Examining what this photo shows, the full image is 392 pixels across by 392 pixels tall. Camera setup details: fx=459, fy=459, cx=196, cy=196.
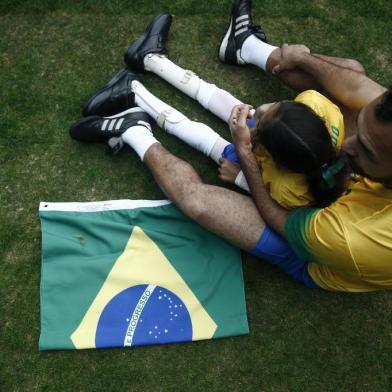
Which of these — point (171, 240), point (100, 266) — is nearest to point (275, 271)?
point (171, 240)

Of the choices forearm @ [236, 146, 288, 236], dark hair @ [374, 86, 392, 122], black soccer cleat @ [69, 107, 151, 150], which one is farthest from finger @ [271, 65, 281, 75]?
dark hair @ [374, 86, 392, 122]

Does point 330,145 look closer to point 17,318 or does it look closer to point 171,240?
point 171,240

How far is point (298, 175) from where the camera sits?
239cm

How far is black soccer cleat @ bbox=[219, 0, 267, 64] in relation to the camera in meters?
3.16

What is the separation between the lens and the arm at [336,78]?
2.69 metres

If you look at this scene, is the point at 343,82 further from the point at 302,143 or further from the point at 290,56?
the point at 302,143

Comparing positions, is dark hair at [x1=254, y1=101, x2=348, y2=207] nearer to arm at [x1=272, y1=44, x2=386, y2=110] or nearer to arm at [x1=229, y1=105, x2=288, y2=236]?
arm at [x1=229, y1=105, x2=288, y2=236]

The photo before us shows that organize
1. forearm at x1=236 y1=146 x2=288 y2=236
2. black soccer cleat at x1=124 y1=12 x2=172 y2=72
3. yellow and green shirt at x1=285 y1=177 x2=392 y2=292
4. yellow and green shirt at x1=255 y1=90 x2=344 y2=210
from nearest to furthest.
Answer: yellow and green shirt at x1=285 y1=177 x2=392 y2=292, yellow and green shirt at x1=255 y1=90 x2=344 y2=210, forearm at x1=236 y1=146 x2=288 y2=236, black soccer cleat at x1=124 y1=12 x2=172 y2=72

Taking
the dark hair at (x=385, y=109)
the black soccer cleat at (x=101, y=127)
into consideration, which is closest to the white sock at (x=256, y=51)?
the black soccer cleat at (x=101, y=127)

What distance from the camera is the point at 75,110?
3.14 metres

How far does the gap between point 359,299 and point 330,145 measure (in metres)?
1.28

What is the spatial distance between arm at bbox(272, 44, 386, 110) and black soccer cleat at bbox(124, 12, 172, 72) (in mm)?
850

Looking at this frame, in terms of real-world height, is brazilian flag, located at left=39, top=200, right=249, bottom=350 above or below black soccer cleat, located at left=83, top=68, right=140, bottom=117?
below

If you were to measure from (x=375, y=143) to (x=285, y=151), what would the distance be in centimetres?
43
